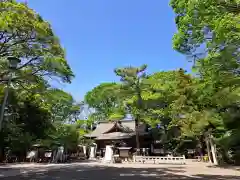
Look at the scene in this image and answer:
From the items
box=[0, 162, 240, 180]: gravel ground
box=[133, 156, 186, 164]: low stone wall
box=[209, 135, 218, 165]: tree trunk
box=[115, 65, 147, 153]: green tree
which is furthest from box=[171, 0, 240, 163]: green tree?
box=[115, 65, 147, 153]: green tree

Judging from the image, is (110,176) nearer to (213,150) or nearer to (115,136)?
(213,150)

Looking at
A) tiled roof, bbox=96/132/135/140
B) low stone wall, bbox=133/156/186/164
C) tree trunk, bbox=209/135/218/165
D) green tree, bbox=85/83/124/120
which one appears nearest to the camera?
tree trunk, bbox=209/135/218/165

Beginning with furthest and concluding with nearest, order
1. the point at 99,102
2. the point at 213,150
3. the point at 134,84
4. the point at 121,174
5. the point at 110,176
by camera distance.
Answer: the point at 99,102 < the point at 134,84 < the point at 213,150 < the point at 121,174 < the point at 110,176

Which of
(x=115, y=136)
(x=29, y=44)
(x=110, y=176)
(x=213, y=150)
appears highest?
(x=29, y=44)

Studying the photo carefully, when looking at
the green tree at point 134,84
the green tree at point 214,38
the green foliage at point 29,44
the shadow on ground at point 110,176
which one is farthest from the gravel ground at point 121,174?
the green tree at point 134,84

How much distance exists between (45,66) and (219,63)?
8.36 metres

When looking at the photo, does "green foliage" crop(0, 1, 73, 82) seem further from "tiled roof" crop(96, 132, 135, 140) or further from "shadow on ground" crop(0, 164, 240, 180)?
"tiled roof" crop(96, 132, 135, 140)

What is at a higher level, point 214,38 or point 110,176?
point 214,38

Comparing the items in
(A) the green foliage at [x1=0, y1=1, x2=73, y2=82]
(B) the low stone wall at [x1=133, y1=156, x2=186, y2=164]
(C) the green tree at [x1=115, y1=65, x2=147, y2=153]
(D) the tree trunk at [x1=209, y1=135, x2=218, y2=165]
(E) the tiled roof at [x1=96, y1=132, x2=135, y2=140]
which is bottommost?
(B) the low stone wall at [x1=133, y1=156, x2=186, y2=164]

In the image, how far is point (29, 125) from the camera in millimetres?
21188

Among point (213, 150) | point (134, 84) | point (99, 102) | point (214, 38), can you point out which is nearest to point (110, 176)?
point (214, 38)

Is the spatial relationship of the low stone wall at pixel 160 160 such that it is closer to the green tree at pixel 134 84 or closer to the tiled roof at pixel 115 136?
the green tree at pixel 134 84

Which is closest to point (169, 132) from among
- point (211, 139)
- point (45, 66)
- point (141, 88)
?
point (141, 88)

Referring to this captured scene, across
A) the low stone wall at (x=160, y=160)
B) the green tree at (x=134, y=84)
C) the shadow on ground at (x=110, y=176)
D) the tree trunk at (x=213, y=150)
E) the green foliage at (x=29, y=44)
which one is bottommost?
the shadow on ground at (x=110, y=176)
